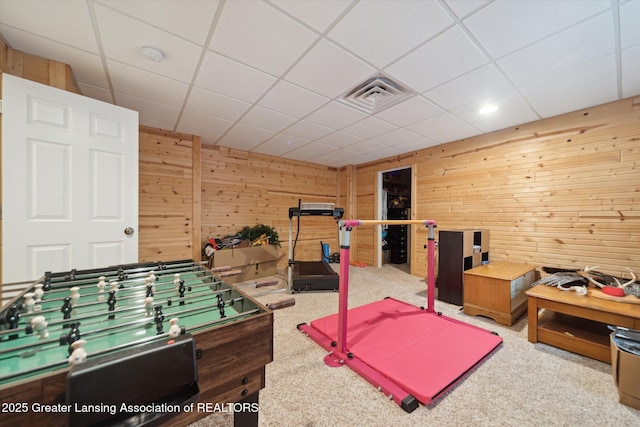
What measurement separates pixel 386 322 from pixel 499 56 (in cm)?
263

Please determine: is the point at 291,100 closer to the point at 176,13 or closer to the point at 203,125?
the point at 176,13

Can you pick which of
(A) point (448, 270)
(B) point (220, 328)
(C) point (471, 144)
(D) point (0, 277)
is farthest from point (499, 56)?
(D) point (0, 277)

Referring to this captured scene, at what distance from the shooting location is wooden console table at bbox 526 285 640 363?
1904mm

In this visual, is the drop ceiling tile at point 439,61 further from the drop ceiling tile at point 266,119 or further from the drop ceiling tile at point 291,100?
the drop ceiling tile at point 266,119

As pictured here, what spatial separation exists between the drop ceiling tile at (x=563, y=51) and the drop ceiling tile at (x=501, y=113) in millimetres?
412

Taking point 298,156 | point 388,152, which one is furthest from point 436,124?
point 298,156

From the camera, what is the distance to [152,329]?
3.32 ft

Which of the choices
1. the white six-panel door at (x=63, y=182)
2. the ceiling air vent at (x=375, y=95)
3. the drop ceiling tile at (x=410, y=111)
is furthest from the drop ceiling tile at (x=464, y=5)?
the white six-panel door at (x=63, y=182)

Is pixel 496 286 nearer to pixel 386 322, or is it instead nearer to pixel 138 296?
pixel 386 322

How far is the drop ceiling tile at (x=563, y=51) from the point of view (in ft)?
5.56

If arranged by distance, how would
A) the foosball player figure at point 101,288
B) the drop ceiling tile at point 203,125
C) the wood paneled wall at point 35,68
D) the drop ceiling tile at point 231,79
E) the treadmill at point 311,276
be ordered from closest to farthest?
the foosball player figure at point 101,288
the wood paneled wall at point 35,68
the drop ceiling tile at point 231,79
the drop ceiling tile at point 203,125
the treadmill at point 311,276

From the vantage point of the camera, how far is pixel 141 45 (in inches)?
74.4

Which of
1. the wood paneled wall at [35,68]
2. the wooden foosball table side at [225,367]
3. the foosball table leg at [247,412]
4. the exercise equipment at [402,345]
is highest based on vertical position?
the wood paneled wall at [35,68]

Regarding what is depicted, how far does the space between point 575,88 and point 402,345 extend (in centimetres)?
310
